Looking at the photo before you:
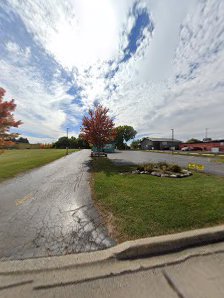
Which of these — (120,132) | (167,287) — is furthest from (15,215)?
(120,132)

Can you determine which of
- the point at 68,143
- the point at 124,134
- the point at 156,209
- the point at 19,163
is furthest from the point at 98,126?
the point at 68,143

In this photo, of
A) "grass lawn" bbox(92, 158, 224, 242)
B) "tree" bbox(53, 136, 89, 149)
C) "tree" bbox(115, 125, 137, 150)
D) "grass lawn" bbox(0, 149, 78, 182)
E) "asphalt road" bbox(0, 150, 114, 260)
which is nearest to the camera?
"asphalt road" bbox(0, 150, 114, 260)

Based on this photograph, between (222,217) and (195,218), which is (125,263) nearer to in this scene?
(195,218)

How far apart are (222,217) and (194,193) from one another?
1868mm

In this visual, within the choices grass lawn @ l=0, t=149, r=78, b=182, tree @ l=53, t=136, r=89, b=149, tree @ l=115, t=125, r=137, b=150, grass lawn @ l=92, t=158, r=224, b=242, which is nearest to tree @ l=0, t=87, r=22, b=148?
grass lawn @ l=0, t=149, r=78, b=182

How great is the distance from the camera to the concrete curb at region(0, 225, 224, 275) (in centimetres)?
275

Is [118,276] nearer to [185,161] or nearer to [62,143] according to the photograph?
[185,161]

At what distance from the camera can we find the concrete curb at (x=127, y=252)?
2754 mm

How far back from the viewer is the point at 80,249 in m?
3.21

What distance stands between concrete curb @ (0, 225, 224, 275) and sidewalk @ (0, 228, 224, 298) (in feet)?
0.05

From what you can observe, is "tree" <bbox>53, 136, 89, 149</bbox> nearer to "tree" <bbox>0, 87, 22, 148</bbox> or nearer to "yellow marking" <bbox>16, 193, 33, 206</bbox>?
"tree" <bbox>0, 87, 22, 148</bbox>

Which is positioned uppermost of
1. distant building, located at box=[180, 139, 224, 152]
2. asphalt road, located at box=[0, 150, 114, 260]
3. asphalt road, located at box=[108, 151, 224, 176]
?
distant building, located at box=[180, 139, 224, 152]

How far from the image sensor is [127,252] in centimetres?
299

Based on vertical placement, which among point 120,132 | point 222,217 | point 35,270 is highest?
point 120,132
